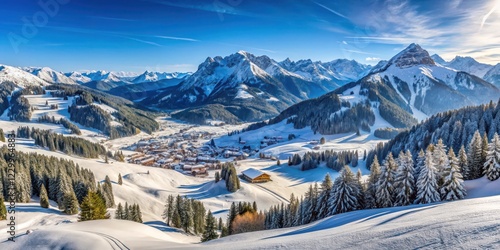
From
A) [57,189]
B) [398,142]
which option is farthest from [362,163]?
[57,189]

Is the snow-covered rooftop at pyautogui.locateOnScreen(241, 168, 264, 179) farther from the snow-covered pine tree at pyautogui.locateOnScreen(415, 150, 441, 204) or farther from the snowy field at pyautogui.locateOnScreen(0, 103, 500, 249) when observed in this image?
the snow-covered pine tree at pyautogui.locateOnScreen(415, 150, 441, 204)

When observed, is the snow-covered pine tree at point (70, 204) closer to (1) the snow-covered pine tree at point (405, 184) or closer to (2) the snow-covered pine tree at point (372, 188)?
(2) the snow-covered pine tree at point (372, 188)

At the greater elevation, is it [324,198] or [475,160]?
[475,160]

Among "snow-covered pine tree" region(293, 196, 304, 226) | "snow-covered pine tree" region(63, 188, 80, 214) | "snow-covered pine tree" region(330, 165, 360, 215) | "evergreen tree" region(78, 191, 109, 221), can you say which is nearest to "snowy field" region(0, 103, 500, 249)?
"snow-covered pine tree" region(63, 188, 80, 214)

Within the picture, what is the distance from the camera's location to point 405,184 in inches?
1330

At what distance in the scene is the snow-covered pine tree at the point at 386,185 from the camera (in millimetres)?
34625

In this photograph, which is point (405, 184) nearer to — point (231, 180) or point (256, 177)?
point (231, 180)

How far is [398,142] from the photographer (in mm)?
111625

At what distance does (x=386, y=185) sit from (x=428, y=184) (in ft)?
16.3

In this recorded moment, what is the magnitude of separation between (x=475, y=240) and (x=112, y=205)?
67.7 metres

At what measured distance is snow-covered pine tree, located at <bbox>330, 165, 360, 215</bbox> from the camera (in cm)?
3606

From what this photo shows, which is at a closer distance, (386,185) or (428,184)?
(428,184)

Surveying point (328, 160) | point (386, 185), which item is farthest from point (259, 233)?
point (328, 160)

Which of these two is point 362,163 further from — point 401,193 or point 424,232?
point 424,232
